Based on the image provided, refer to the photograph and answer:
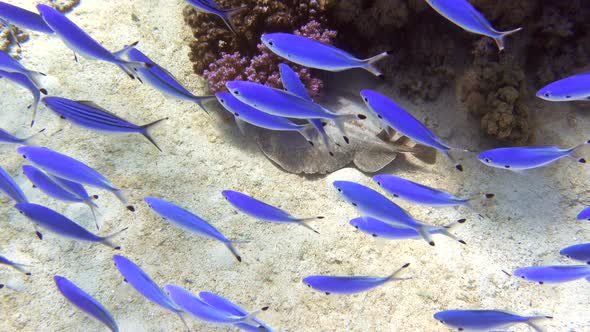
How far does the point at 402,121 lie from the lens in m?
2.98

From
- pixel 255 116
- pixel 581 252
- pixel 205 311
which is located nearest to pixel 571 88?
pixel 581 252

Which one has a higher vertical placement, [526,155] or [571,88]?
[571,88]

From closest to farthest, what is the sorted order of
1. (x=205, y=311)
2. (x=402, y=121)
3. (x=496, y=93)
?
1. (x=205, y=311)
2. (x=402, y=121)
3. (x=496, y=93)

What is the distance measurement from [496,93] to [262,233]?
3670 mm

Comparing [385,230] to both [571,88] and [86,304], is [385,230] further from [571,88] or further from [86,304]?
[86,304]

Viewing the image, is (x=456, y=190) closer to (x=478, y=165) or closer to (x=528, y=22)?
(x=478, y=165)

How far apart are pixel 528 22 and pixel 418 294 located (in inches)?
168

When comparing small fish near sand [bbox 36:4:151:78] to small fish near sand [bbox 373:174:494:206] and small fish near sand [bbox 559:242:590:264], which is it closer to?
small fish near sand [bbox 373:174:494:206]

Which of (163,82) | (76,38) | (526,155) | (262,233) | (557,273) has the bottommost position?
(262,233)

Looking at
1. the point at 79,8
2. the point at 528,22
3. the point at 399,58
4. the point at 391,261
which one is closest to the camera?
the point at 391,261

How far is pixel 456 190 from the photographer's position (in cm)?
460

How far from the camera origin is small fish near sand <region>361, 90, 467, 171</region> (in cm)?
298

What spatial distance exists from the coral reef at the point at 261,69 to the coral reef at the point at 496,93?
2095mm

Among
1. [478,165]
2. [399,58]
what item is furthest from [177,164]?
[478,165]
